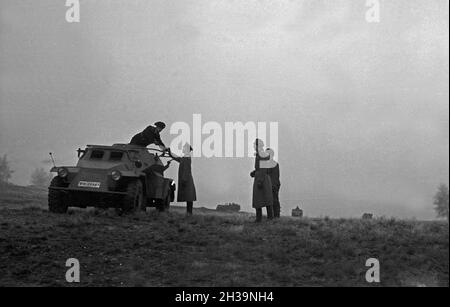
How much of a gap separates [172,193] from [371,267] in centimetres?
925

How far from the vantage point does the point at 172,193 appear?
1484cm

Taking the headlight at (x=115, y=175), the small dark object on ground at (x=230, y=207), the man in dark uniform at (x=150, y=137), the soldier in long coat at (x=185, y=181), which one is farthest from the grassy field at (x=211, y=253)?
the small dark object on ground at (x=230, y=207)

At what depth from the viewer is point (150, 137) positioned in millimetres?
13070

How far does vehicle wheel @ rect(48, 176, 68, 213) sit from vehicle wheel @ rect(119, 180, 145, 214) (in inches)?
63.3

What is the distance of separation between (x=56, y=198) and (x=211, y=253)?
5569mm

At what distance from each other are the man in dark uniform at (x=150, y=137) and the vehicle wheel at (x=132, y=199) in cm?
187

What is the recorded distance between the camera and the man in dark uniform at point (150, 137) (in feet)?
42.6

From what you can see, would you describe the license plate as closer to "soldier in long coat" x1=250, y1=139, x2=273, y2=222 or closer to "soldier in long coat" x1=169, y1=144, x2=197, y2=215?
"soldier in long coat" x1=169, y1=144, x2=197, y2=215

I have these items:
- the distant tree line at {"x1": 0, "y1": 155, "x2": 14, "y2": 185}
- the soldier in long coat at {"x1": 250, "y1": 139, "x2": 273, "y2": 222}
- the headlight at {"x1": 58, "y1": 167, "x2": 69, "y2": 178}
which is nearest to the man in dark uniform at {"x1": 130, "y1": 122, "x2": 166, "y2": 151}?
the headlight at {"x1": 58, "y1": 167, "x2": 69, "y2": 178}

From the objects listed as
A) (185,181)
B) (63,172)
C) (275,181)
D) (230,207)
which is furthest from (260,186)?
(230,207)

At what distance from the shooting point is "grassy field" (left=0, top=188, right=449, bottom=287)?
6.18m

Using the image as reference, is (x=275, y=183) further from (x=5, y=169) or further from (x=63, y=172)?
(x=5, y=169)
